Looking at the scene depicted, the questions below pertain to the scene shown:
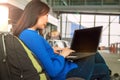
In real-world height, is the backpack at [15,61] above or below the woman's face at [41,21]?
below

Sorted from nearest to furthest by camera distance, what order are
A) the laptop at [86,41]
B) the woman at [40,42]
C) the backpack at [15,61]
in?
the backpack at [15,61]
the woman at [40,42]
the laptop at [86,41]

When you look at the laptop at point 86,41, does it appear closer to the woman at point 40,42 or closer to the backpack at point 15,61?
the woman at point 40,42

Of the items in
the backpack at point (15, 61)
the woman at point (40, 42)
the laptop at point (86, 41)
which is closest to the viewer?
the backpack at point (15, 61)

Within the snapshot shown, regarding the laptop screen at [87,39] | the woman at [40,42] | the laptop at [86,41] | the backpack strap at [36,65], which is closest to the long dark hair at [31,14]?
the woman at [40,42]

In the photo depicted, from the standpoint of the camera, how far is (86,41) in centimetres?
253

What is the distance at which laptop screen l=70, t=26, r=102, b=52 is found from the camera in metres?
2.42

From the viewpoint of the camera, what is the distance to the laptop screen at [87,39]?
2.42 m

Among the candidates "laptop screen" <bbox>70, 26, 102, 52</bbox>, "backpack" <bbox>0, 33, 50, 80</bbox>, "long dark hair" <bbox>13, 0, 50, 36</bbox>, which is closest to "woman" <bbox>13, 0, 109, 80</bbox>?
"long dark hair" <bbox>13, 0, 50, 36</bbox>

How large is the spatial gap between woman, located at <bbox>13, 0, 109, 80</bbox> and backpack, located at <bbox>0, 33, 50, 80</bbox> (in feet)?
0.52

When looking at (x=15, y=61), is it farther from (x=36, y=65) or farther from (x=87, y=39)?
(x=87, y=39)

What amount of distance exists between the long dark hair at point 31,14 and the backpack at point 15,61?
0.81 ft

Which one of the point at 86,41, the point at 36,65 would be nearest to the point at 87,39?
the point at 86,41

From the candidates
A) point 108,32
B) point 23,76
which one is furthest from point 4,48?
point 108,32

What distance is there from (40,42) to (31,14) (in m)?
0.18
